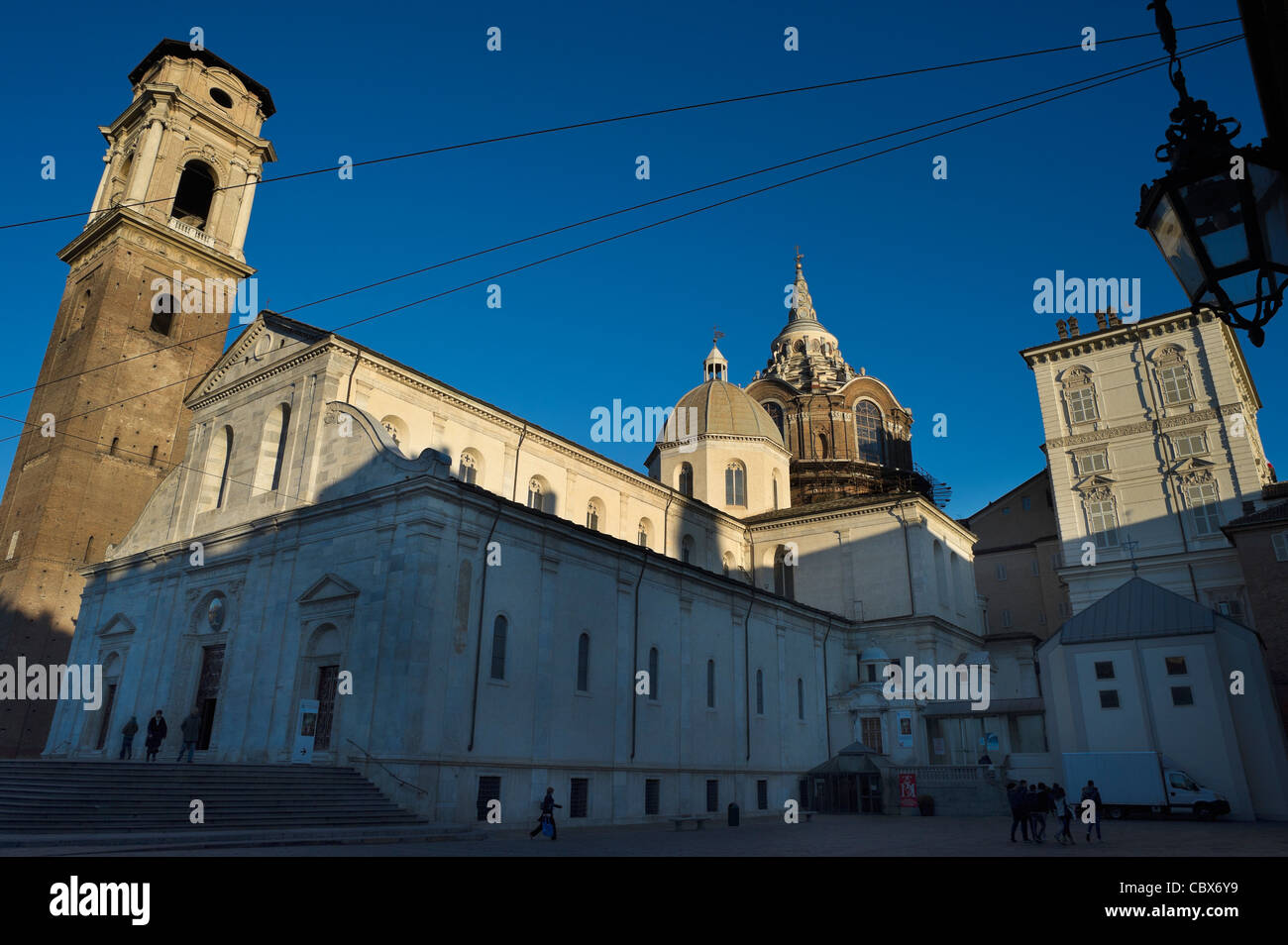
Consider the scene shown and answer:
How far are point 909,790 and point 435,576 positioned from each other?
19995 mm

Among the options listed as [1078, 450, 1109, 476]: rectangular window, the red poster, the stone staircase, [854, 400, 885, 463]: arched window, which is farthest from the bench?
[854, 400, 885, 463]: arched window

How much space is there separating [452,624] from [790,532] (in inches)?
1015

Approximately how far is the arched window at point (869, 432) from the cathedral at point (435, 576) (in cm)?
945

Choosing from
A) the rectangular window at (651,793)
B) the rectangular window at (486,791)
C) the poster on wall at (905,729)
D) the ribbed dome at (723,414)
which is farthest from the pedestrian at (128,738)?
the ribbed dome at (723,414)

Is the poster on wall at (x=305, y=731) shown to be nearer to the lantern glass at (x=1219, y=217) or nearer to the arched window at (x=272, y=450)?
the arched window at (x=272, y=450)

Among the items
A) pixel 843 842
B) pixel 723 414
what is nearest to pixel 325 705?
pixel 843 842

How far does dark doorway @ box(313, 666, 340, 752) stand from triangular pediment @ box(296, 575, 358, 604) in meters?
1.95

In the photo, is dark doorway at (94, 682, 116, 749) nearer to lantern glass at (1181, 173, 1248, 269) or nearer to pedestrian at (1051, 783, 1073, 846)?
pedestrian at (1051, 783, 1073, 846)

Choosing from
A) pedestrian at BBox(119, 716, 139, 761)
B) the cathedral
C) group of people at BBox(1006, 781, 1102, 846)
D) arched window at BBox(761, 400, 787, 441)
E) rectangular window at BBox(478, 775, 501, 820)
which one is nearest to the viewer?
group of people at BBox(1006, 781, 1102, 846)

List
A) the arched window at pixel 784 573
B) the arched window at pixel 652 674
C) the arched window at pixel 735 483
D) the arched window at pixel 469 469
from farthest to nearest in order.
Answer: the arched window at pixel 735 483, the arched window at pixel 784 573, the arched window at pixel 469 469, the arched window at pixel 652 674

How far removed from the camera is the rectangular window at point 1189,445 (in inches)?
1636

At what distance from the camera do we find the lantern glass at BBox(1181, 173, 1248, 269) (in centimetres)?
473
